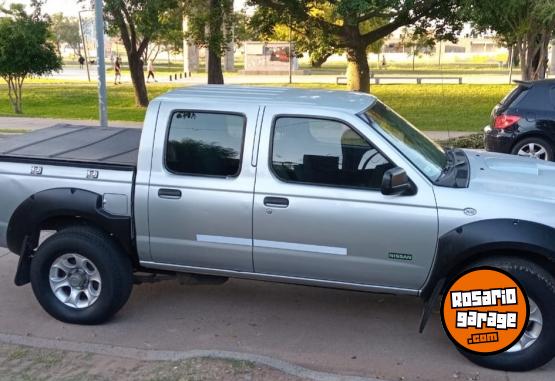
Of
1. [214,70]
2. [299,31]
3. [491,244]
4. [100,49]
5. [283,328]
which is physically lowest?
[283,328]

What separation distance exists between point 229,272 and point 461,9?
12180 mm

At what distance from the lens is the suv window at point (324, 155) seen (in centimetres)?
429

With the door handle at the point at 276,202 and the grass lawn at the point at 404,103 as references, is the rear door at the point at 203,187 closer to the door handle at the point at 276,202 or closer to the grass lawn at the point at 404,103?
the door handle at the point at 276,202

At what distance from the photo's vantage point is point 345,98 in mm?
4875

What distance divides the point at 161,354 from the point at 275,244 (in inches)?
41.7

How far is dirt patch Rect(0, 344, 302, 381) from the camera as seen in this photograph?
3.94m

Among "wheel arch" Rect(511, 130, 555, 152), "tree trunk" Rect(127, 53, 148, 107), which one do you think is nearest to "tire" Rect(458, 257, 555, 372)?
"wheel arch" Rect(511, 130, 555, 152)

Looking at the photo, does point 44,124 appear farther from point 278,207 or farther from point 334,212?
point 334,212

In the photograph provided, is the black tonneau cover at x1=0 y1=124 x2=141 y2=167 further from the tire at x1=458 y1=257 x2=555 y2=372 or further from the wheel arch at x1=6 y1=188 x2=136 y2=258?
the tire at x1=458 y1=257 x2=555 y2=372

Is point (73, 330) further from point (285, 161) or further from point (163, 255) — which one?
point (285, 161)

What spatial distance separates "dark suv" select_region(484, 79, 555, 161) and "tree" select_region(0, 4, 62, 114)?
15423 millimetres

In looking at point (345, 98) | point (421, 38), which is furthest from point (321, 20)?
point (345, 98)

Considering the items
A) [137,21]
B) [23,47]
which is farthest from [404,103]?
[23,47]

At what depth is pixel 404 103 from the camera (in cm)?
2162
